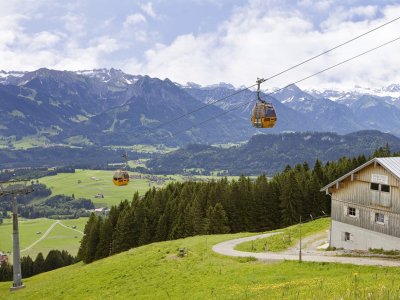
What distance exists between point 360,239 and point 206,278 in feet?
71.2

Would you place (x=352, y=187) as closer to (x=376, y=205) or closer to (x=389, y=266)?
(x=376, y=205)

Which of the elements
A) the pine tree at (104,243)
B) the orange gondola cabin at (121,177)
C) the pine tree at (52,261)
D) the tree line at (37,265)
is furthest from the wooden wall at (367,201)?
the pine tree at (52,261)

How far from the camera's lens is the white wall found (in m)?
44.9

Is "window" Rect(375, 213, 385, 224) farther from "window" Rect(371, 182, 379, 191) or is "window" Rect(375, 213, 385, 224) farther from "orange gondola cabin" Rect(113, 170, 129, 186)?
"orange gondola cabin" Rect(113, 170, 129, 186)

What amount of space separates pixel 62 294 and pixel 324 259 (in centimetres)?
2800

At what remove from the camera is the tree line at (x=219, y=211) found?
299 ft

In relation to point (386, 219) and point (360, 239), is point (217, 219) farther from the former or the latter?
point (386, 219)

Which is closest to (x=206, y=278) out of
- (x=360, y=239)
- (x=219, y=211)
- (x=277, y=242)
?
(x=277, y=242)

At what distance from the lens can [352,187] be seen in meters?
50.8

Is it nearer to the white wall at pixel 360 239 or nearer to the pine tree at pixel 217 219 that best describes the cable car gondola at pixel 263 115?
the white wall at pixel 360 239

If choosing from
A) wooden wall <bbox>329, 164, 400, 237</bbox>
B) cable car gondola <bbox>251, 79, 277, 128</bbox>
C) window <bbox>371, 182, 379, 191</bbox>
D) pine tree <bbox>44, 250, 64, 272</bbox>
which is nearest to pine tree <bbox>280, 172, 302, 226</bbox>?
wooden wall <bbox>329, 164, 400, 237</bbox>

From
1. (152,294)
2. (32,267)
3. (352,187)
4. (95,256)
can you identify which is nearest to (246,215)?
(95,256)

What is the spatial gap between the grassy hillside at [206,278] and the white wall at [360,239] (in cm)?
1159

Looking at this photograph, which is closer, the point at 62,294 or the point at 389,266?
the point at 389,266
